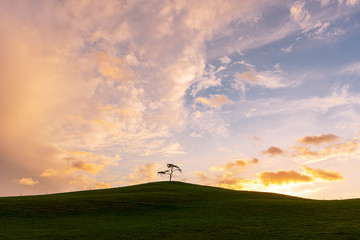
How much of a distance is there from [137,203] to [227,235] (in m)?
21.8

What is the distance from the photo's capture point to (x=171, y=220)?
32.6 meters

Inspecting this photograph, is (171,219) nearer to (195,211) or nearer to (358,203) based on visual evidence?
(195,211)

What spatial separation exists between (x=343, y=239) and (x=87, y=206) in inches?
1246

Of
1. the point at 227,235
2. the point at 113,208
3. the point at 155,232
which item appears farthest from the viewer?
the point at 113,208

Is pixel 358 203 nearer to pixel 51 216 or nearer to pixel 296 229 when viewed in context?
pixel 296 229

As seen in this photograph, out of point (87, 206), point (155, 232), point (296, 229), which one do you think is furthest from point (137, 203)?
point (296, 229)

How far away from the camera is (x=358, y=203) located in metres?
37.4

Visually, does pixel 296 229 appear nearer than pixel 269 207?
Yes

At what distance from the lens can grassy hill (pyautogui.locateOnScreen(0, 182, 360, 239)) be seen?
25.3 meters

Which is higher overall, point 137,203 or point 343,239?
point 137,203

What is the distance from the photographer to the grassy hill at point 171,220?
25.3 metres

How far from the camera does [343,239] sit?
72.6 feet

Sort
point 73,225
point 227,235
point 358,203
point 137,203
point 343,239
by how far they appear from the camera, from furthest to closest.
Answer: point 137,203
point 358,203
point 73,225
point 227,235
point 343,239

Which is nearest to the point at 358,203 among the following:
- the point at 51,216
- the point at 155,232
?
the point at 155,232
